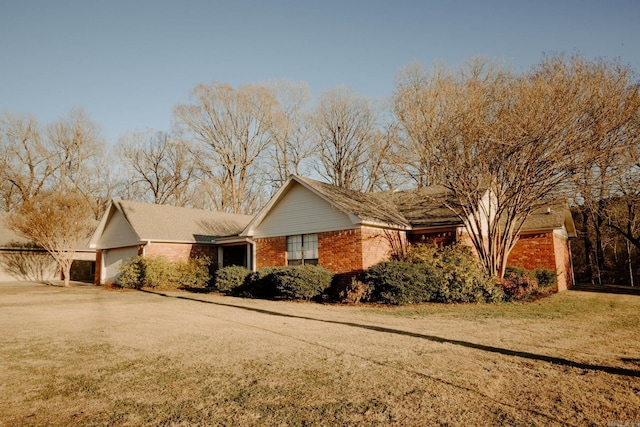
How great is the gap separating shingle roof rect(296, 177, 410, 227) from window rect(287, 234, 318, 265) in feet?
6.60

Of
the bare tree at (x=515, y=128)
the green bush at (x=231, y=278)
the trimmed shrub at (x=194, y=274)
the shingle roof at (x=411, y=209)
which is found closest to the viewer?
the bare tree at (x=515, y=128)

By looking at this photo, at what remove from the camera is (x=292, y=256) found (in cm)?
1858

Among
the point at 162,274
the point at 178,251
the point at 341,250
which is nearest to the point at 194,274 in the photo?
the point at 162,274

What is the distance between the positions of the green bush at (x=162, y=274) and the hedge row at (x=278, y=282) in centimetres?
386

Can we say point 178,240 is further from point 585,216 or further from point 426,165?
point 585,216

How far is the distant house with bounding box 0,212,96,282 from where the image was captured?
100ft

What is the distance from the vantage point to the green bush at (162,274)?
21.2 m

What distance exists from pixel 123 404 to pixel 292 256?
14046 millimetres

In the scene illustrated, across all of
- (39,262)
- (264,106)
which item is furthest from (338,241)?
(39,262)

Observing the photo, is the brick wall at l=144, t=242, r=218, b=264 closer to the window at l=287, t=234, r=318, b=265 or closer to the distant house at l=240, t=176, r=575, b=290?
the distant house at l=240, t=176, r=575, b=290

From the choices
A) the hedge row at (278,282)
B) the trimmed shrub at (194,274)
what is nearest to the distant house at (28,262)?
the trimmed shrub at (194,274)

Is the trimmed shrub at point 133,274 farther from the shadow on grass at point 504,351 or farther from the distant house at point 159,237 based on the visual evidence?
the shadow on grass at point 504,351

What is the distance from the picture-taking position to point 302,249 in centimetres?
1820

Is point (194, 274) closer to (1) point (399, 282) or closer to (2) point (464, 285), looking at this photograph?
(1) point (399, 282)
